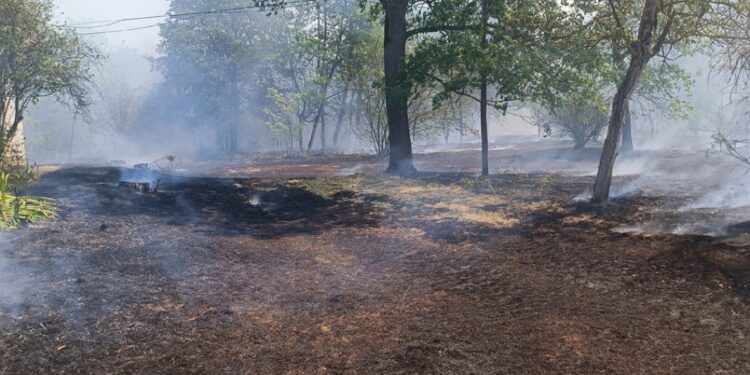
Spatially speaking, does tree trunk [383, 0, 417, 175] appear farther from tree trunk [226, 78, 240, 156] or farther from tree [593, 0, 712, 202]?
tree trunk [226, 78, 240, 156]

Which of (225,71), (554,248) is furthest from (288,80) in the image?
(554,248)

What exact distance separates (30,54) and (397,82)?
34.7ft

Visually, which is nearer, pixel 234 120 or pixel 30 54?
pixel 30 54

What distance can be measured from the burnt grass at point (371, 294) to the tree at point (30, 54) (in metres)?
6.82

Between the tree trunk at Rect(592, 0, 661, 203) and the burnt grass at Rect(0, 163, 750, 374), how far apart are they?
52 centimetres

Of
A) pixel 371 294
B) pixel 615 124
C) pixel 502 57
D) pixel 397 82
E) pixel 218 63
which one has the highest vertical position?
pixel 218 63

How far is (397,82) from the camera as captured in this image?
1462 cm

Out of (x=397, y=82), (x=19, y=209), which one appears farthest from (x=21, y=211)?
(x=397, y=82)

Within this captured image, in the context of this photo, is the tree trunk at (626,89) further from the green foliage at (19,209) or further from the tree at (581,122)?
the tree at (581,122)

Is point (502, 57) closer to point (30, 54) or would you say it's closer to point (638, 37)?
point (638, 37)

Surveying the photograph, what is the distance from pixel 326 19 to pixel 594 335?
33.9 metres

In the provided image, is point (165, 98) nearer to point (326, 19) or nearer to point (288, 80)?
point (288, 80)

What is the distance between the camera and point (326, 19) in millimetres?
35000

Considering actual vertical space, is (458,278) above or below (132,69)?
below
